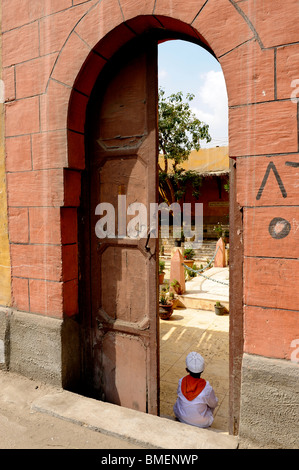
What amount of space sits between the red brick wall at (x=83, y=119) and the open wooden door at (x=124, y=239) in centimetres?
16

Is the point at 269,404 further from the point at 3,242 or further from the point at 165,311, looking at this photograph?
the point at 165,311

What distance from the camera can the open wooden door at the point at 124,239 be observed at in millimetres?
2738

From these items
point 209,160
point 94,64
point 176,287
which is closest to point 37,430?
point 94,64

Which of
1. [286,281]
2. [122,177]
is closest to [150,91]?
[122,177]

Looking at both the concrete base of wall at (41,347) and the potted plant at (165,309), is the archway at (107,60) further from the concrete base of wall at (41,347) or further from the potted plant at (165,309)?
the potted plant at (165,309)

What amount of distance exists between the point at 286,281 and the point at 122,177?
163 cm

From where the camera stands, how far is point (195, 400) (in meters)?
2.95

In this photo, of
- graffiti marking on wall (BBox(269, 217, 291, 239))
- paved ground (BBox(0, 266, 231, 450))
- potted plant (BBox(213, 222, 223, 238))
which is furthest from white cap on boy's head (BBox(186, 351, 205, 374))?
potted plant (BBox(213, 222, 223, 238))

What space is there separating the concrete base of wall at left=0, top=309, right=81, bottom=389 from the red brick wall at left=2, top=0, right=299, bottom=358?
0.12m

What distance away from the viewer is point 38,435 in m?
2.30

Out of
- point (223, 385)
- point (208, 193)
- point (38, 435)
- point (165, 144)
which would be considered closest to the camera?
point (38, 435)

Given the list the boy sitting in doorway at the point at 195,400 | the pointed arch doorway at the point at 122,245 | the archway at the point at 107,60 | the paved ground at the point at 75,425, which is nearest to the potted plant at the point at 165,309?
the paved ground at the point at 75,425

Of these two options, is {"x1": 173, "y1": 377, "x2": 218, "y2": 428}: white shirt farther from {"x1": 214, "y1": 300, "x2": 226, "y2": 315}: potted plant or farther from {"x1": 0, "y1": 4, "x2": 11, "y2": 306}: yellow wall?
{"x1": 214, "y1": 300, "x2": 226, "y2": 315}: potted plant

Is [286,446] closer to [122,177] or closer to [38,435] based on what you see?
[38,435]
